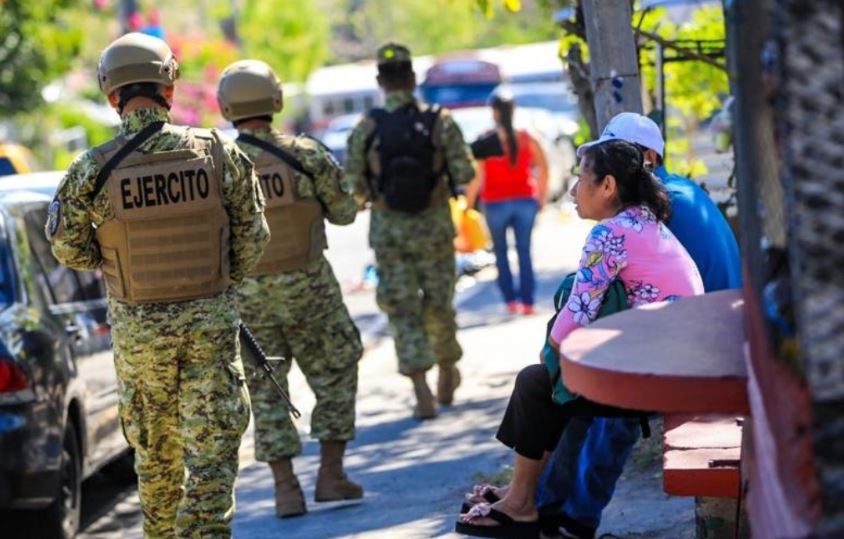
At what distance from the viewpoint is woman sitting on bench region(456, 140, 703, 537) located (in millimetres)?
A: 5359

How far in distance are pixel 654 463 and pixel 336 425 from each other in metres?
1.45

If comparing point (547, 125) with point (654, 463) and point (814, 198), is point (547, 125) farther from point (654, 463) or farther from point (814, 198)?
point (814, 198)

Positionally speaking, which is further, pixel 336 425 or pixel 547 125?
pixel 547 125

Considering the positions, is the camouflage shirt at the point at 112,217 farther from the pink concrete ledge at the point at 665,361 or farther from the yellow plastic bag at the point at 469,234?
the yellow plastic bag at the point at 469,234

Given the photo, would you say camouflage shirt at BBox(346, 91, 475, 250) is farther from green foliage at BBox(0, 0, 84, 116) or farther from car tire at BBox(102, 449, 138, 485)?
green foliage at BBox(0, 0, 84, 116)

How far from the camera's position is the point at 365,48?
6838cm

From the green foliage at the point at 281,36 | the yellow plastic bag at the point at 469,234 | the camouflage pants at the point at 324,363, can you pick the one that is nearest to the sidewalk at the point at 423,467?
the camouflage pants at the point at 324,363

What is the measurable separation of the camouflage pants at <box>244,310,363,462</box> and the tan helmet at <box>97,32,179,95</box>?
1.98 meters

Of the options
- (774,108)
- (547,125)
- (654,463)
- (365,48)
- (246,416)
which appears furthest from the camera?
(365,48)

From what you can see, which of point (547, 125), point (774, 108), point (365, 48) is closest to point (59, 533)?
point (774, 108)

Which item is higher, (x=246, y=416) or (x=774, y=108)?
(x=774, y=108)

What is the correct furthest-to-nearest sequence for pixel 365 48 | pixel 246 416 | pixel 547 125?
pixel 365 48
pixel 547 125
pixel 246 416

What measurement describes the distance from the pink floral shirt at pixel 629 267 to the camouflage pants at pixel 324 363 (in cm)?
261

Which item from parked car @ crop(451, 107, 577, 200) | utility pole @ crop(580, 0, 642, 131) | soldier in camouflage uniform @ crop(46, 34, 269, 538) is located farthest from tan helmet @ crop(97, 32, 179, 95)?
parked car @ crop(451, 107, 577, 200)
